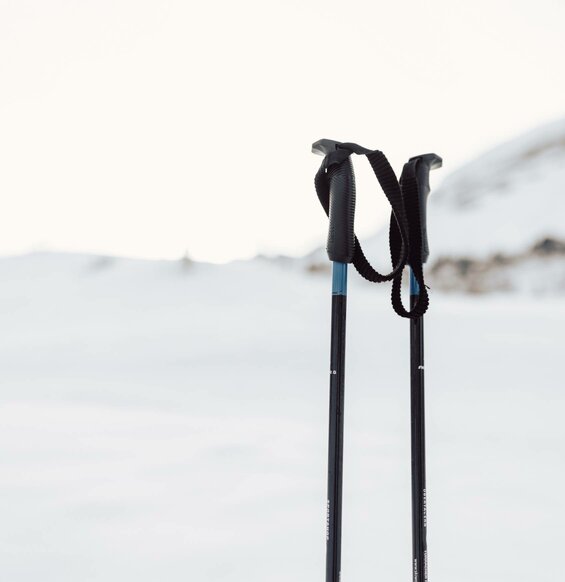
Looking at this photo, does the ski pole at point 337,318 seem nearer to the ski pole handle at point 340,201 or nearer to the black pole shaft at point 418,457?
the ski pole handle at point 340,201

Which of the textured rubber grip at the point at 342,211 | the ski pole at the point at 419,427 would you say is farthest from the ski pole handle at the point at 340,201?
the ski pole at the point at 419,427

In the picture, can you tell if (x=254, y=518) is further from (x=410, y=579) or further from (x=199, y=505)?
(x=410, y=579)

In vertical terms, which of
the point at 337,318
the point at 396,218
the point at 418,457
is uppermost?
the point at 396,218

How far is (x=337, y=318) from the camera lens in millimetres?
851

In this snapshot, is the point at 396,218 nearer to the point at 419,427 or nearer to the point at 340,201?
the point at 340,201

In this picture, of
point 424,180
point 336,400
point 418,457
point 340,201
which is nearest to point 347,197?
point 340,201

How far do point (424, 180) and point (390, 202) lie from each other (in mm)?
80

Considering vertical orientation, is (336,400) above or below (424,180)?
below

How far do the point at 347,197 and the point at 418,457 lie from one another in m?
0.36

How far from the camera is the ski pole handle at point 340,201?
822mm

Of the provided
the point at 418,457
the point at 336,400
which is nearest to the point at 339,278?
the point at 336,400

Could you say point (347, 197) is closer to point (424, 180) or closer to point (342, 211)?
point (342, 211)

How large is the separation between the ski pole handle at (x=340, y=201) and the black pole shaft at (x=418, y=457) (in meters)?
0.12

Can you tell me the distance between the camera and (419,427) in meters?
0.89
